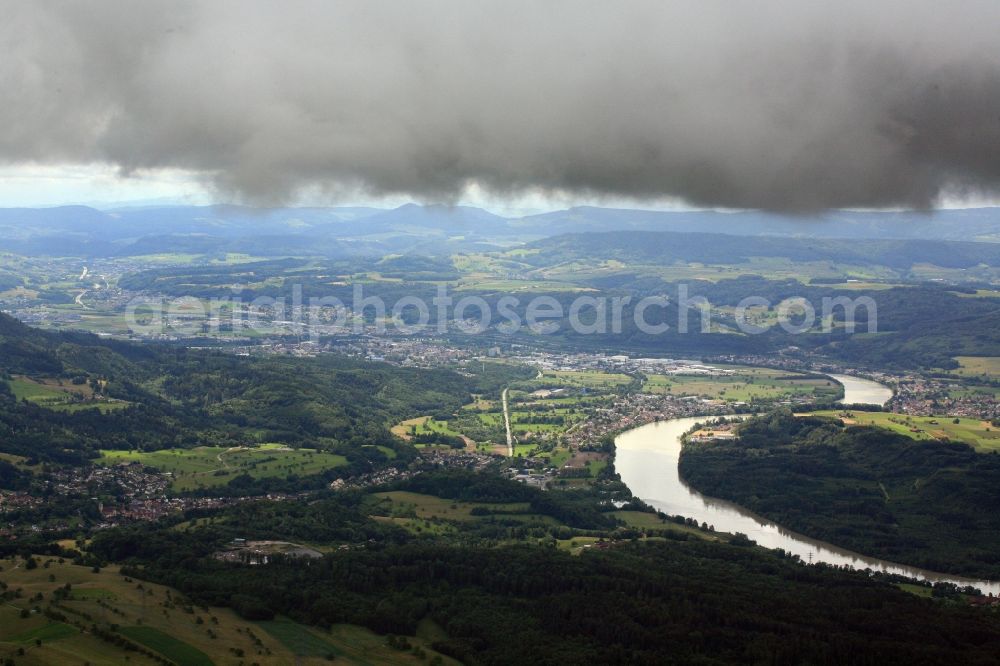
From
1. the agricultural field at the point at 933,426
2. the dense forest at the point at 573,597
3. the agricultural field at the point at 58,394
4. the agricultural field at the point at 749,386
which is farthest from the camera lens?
the agricultural field at the point at 749,386

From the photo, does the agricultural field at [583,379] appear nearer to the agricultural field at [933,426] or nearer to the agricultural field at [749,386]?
the agricultural field at [749,386]

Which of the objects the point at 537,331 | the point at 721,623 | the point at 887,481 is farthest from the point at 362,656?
the point at 537,331

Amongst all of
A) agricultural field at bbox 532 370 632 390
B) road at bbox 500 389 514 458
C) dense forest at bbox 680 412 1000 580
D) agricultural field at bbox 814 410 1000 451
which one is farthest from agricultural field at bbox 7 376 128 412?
agricultural field at bbox 814 410 1000 451

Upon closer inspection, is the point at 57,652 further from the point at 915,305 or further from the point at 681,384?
the point at 915,305

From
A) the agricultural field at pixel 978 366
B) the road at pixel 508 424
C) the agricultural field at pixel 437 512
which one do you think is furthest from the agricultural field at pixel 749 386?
the agricultural field at pixel 437 512

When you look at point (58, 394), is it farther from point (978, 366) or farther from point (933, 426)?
point (978, 366)

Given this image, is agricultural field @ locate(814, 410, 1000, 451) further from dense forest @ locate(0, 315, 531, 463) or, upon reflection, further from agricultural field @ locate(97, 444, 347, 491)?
agricultural field @ locate(97, 444, 347, 491)
